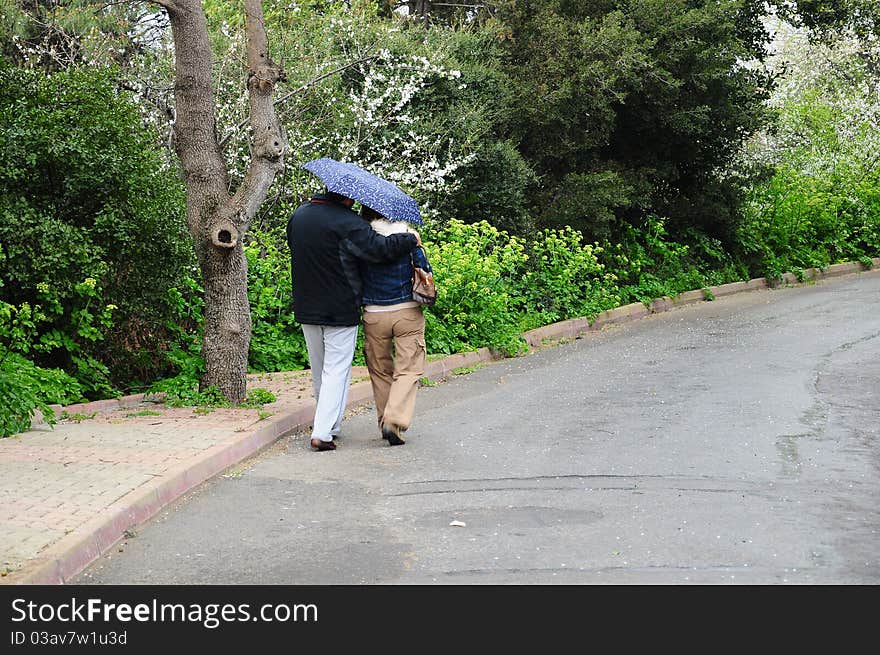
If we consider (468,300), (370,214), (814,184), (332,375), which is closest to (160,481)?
(332,375)

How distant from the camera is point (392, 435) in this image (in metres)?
9.33

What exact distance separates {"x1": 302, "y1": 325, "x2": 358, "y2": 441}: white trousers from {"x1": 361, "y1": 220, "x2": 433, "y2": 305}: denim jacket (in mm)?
308

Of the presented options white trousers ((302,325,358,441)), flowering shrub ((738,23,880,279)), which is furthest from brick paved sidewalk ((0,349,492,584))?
flowering shrub ((738,23,880,279))

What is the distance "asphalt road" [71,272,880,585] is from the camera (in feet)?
19.2

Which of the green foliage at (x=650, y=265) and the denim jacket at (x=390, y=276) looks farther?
the green foliage at (x=650, y=265)

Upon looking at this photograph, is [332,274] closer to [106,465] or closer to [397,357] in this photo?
[397,357]

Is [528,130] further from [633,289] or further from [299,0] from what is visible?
[299,0]

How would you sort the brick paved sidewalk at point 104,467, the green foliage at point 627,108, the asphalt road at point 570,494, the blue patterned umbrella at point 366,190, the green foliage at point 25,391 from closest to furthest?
the asphalt road at point 570,494 < the brick paved sidewalk at point 104,467 < the blue patterned umbrella at point 366,190 < the green foliage at point 25,391 < the green foliage at point 627,108

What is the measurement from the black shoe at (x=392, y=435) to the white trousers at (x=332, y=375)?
0.38 metres

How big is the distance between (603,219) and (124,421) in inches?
415

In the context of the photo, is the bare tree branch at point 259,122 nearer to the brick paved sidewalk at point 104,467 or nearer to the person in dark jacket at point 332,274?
the person in dark jacket at point 332,274

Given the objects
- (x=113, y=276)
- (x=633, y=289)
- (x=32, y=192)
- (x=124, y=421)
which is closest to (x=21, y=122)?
(x=32, y=192)

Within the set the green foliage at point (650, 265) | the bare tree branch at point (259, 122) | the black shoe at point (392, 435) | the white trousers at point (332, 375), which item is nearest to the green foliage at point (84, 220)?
the bare tree branch at point (259, 122)

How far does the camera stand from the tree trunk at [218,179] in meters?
10.8
